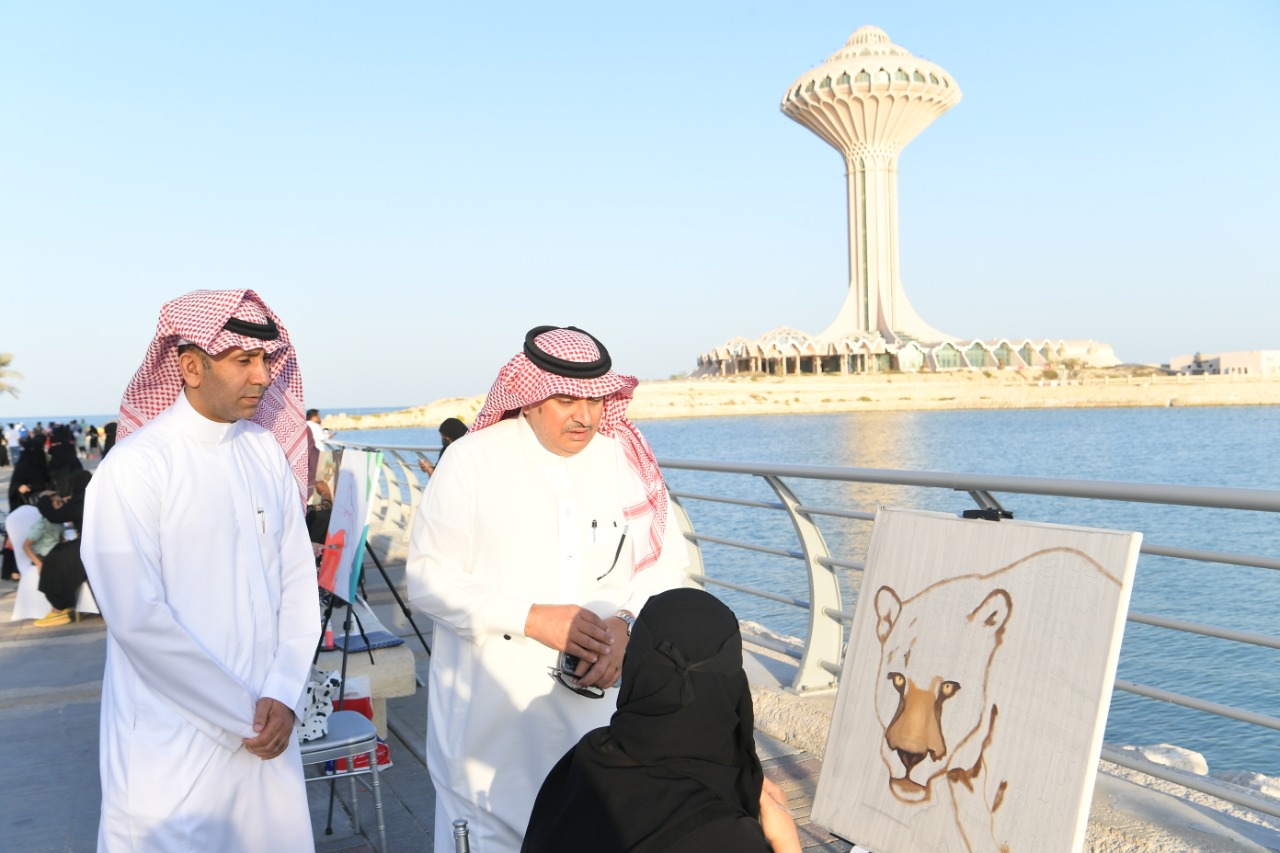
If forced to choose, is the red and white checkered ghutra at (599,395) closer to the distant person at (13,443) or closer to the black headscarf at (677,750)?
the black headscarf at (677,750)

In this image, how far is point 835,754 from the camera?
258 cm

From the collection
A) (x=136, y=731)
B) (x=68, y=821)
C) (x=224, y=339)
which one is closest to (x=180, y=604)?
(x=136, y=731)

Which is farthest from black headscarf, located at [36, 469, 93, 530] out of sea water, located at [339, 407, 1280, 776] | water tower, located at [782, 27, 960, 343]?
water tower, located at [782, 27, 960, 343]

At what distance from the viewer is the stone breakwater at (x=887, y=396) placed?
8894 centimetres

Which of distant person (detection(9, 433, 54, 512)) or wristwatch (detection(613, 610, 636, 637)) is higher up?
wristwatch (detection(613, 610, 636, 637))

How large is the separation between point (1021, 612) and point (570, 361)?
117 centimetres

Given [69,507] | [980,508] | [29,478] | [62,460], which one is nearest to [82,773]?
[980,508]

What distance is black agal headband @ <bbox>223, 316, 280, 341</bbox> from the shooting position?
2.68 m

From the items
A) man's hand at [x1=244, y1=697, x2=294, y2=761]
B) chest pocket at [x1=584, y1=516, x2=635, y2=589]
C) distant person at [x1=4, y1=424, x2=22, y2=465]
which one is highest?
chest pocket at [x1=584, y1=516, x2=635, y2=589]

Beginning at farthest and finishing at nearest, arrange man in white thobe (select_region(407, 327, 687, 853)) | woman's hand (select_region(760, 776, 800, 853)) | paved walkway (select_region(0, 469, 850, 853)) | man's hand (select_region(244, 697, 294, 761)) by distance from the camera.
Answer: paved walkway (select_region(0, 469, 850, 853)) < man in white thobe (select_region(407, 327, 687, 853)) < man's hand (select_region(244, 697, 294, 761)) < woman's hand (select_region(760, 776, 800, 853))

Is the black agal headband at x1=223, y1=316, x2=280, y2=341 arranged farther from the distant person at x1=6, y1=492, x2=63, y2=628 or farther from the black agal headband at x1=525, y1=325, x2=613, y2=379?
the distant person at x1=6, y1=492, x2=63, y2=628

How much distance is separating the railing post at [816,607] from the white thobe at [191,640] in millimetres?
2444

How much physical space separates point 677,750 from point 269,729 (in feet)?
4.45

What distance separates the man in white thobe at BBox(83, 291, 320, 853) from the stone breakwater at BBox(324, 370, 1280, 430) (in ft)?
275
